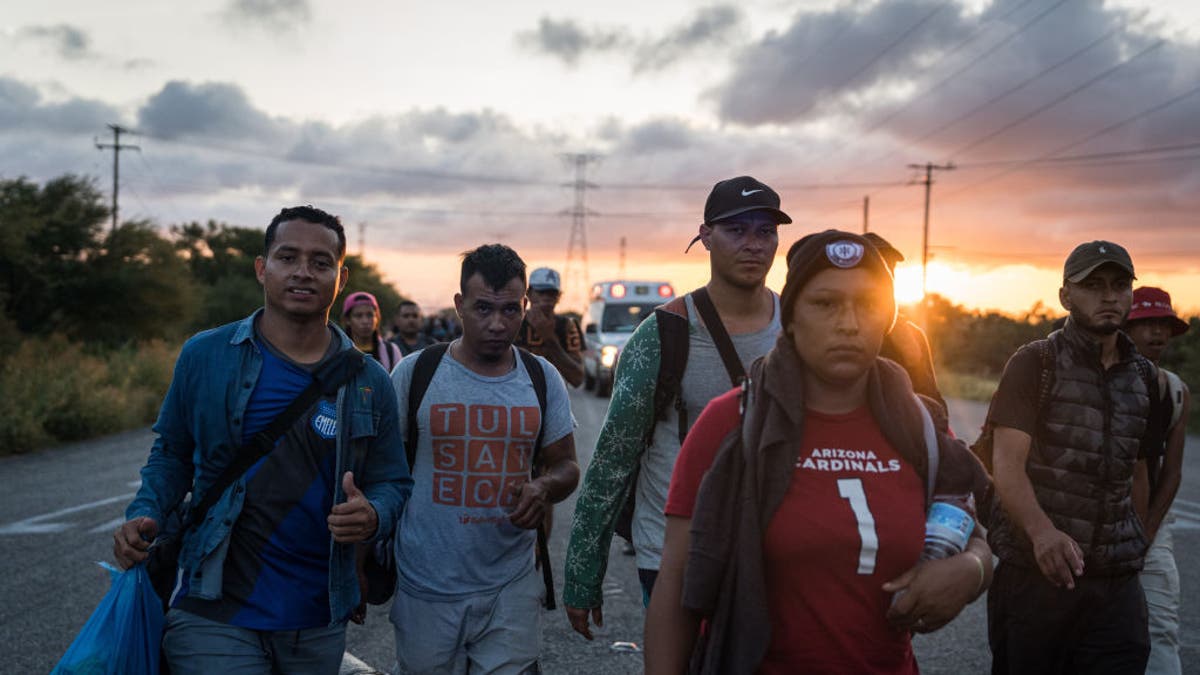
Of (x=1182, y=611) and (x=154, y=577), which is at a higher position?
(x=154, y=577)

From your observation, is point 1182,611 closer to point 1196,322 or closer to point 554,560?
point 554,560

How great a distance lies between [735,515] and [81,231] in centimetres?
3661

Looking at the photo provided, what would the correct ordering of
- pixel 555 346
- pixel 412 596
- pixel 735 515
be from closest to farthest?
pixel 735 515
pixel 412 596
pixel 555 346

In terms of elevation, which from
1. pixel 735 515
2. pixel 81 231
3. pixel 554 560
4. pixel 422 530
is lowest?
pixel 554 560

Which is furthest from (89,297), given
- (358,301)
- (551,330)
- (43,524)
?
(551,330)

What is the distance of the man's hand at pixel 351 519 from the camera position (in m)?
3.14

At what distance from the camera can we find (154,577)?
125 inches

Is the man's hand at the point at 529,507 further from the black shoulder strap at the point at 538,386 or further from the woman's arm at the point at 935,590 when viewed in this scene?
the woman's arm at the point at 935,590

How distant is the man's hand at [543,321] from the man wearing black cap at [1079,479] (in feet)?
12.2

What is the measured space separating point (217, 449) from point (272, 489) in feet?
0.70

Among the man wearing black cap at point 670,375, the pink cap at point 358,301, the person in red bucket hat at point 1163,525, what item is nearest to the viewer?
the man wearing black cap at point 670,375

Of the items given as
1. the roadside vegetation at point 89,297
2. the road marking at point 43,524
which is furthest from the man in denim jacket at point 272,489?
the roadside vegetation at point 89,297

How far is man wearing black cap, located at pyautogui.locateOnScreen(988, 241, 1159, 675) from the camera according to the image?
3973 millimetres

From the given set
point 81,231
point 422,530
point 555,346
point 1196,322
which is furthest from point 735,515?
point 81,231
